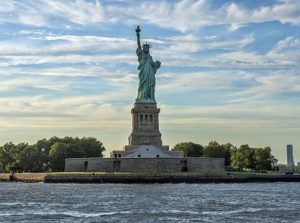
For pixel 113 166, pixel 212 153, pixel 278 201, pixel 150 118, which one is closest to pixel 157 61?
pixel 150 118

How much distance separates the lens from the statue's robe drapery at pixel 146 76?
114m

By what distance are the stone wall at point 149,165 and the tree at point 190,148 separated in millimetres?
36833

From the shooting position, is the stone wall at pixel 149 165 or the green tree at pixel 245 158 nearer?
the stone wall at pixel 149 165

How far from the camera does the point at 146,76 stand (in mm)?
114625

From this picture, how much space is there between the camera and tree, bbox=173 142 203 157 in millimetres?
143625

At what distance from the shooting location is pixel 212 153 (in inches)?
5527

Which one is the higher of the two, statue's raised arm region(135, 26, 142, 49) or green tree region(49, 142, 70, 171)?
statue's raised arm region(135, 26, 142, 49)

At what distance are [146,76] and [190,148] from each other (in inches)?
1358

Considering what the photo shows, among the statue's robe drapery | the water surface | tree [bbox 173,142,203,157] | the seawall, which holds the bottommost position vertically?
the water surface

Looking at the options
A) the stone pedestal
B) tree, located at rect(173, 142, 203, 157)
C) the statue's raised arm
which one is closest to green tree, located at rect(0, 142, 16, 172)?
tree, located at rect(173, 142, 203, 157)

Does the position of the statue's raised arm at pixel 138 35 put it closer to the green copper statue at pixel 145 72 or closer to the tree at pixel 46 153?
the green copper statue at pixel 145 72

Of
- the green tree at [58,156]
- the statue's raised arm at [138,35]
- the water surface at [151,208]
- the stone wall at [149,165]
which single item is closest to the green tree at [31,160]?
the green tree at [58,156]

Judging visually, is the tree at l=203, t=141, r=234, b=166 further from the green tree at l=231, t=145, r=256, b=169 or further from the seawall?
the seawall

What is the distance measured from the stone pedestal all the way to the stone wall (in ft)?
25.6
